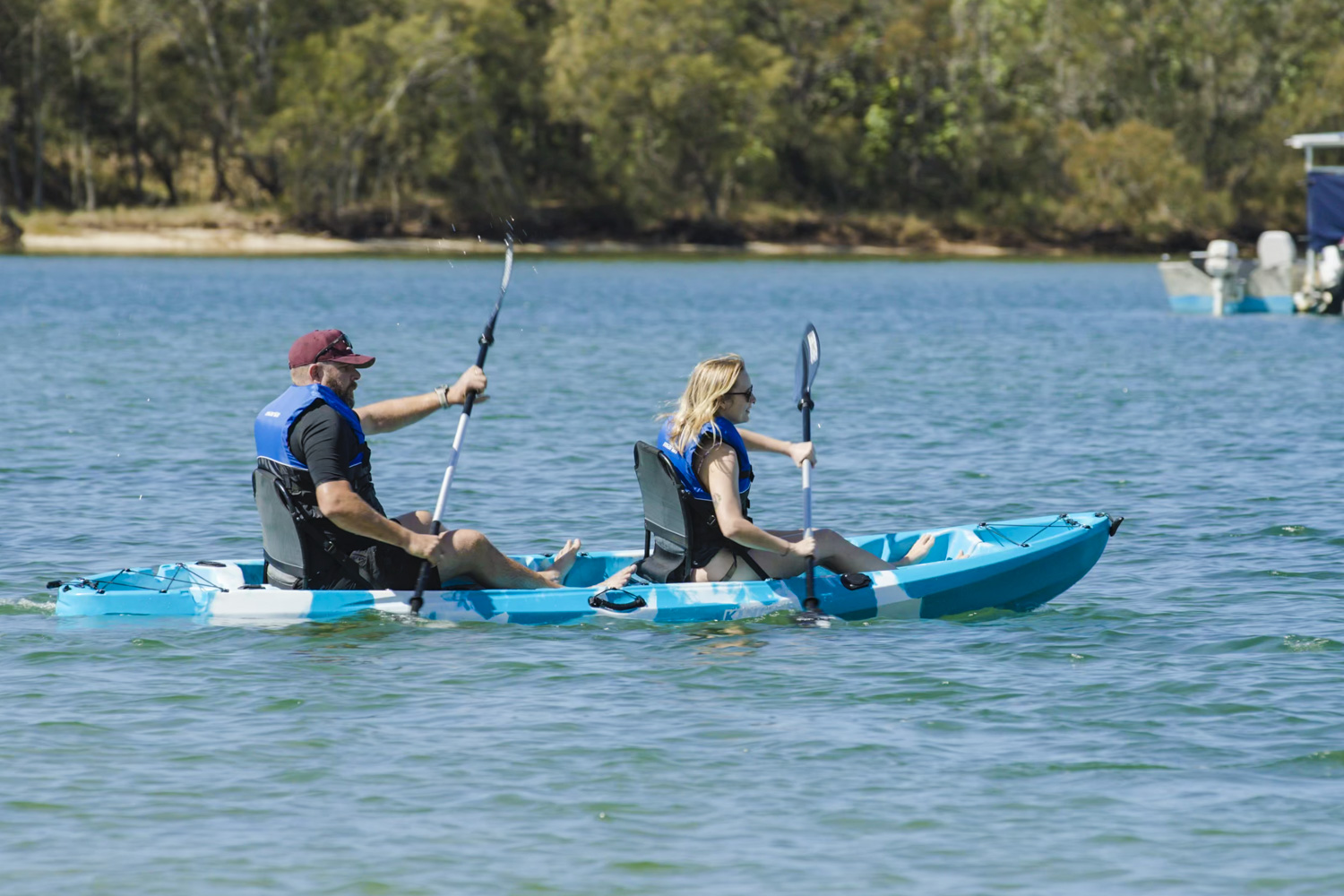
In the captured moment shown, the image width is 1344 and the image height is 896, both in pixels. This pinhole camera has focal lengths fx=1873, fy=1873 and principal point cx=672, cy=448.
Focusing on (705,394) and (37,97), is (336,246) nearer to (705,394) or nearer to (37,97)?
(37,97)

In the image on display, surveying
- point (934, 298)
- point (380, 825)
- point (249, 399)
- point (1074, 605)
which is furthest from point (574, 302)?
point (380, 825)

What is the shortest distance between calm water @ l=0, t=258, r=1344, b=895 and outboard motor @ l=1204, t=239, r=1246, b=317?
23387mm

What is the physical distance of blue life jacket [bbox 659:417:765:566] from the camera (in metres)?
9.12

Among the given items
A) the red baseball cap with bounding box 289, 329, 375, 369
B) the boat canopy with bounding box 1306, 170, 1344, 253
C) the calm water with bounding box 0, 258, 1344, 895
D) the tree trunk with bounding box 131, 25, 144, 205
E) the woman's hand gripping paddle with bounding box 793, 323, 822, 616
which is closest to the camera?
the calm water with bounding box 0, 258, 1344, 895

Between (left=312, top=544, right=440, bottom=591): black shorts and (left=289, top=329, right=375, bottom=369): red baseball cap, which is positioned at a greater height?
(left=289, top=329, right=375, bottom=369): red baseball cap

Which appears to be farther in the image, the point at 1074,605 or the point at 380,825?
the point at 1074,605

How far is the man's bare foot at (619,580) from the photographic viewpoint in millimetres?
9703

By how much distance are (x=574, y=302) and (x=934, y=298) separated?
387 inches

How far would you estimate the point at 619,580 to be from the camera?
982 centimetres

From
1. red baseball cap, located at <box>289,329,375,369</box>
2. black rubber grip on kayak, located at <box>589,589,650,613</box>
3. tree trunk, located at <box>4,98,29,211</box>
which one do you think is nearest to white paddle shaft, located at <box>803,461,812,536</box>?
black rubber grip on kayak, located at <box>589,589,650,613</box>

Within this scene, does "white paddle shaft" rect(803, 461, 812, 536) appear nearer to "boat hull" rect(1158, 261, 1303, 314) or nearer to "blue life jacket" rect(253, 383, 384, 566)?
"blue life jacket" rect(253, 383, 384, 566)

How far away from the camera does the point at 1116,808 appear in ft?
22.7

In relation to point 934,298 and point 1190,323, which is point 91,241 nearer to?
point 934,298

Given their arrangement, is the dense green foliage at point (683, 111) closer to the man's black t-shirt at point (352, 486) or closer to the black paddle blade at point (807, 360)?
the black paddle blade at point (807, 360)
